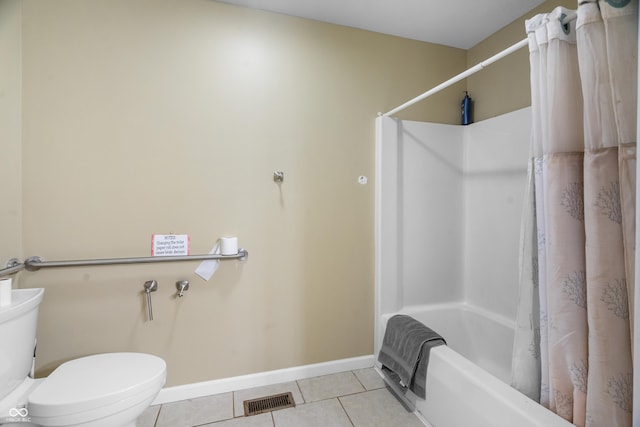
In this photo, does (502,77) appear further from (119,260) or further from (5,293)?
(5,293)

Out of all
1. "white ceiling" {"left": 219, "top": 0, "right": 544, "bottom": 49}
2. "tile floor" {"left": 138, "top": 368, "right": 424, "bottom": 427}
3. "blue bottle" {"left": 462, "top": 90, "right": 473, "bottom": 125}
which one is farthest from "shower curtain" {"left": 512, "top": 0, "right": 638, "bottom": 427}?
"blue bottle" {"left": 462, "top": 90, "right": 473, "bottom": 125}

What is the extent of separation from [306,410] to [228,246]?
1.03 m

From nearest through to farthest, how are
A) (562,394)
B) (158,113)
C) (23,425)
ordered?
(23,425), (562,394), (158,113)

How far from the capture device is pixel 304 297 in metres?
1.98

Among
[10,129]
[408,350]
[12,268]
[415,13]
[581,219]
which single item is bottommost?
[408,350]

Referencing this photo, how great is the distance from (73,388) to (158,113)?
1.38m

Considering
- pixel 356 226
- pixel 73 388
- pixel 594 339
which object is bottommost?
pixel 73 388

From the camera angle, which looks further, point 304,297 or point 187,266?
point 304,297

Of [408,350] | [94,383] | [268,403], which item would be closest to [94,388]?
[94,383]

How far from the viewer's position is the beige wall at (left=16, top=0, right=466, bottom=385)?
156 centimetres

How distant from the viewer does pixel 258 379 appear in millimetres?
1879

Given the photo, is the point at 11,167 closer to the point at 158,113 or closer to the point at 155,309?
the point at 158,113

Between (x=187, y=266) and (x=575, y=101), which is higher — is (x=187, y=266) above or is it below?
below

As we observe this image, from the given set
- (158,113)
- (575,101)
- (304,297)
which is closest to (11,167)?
(158,113)
